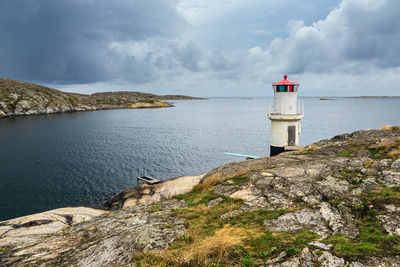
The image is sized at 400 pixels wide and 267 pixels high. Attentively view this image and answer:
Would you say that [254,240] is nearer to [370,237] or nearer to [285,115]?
[370,237]

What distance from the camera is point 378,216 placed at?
8047mm

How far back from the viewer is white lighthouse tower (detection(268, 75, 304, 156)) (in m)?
25.9

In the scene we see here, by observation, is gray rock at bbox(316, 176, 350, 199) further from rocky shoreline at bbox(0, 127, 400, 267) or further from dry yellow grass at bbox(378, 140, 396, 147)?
dry yellow grass at bbox(378, 140, 396, 147)

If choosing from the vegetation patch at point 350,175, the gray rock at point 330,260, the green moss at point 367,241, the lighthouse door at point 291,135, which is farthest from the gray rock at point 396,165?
the lighthouse door at point 291,135

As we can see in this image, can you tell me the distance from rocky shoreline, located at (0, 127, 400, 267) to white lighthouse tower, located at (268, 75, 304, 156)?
11.1 meters

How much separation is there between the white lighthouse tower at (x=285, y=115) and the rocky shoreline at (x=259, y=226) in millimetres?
11102

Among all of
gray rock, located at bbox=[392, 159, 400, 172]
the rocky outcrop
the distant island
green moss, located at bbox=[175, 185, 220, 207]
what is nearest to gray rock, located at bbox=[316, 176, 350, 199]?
gray rock, located at bbox=[392, 159, 400, 172]

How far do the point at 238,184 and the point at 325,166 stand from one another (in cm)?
511

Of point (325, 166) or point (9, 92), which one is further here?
point (9, 92)

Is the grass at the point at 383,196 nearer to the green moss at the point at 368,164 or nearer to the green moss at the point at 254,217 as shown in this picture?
the green moss at the point at 368,164

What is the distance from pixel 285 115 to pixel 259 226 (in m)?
19.6

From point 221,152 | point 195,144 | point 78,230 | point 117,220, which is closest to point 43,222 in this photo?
point 78,230

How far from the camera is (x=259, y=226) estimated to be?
27.5 feet

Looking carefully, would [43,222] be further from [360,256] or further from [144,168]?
[144,168]
